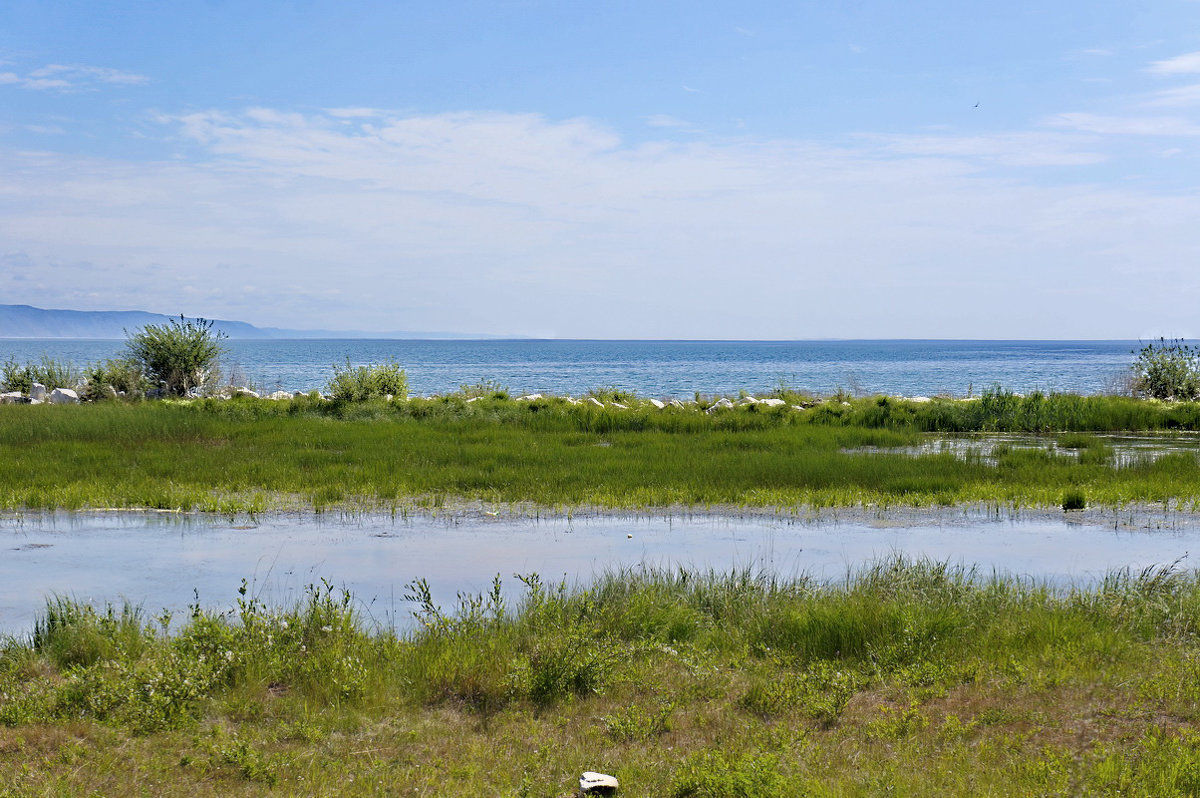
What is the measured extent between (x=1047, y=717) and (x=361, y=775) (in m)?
4.81

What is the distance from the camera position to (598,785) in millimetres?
5605

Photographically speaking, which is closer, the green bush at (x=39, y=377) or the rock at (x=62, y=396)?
the rock at (x=62, y=396)

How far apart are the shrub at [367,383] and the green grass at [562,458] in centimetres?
231

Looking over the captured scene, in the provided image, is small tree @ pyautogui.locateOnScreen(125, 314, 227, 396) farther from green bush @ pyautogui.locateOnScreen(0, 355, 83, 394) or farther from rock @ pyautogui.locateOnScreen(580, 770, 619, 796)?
rock @ pyautogui.locateOnScreen(580, 770, 619, 796)

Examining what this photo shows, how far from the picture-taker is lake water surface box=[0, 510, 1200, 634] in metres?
10.5

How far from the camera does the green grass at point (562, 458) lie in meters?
16.6

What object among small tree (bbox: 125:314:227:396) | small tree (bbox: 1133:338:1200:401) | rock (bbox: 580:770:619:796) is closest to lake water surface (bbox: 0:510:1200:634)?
rock (bbox: 580:770:619:796)

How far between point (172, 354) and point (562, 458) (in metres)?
22.8

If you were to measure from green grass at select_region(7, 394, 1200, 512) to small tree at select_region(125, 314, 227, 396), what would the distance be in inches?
287

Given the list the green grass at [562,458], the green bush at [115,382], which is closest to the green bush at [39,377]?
the green bush at [115,382]

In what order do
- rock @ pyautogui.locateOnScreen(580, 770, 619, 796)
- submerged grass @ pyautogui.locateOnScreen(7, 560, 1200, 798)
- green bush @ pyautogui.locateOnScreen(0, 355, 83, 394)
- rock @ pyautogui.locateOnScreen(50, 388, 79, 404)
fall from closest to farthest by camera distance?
1. rock @ pyautogui.locateOnScreen(580, 770, 619, 796)
2. submerged grass @ pyautogui.locateOnScreen(7, 560, 1200, 798)
3. rock @ pyautogui.locateOnScreen(50, 388, 79, 404)
4. green bush @ pyautogui.locateOnScreen(0, 355, 83, 394)

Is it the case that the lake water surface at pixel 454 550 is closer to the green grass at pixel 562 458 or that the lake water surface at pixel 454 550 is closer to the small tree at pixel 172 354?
the green grass at pixel 562 458

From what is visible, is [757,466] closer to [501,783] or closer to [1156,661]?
[1156,661]

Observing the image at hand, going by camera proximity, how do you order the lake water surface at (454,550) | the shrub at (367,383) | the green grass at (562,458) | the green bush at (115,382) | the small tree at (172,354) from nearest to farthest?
1. the lake water surface at (454,550)
2. the green grass at (562,458)
3. the shrub at (367,383)
4. the green bush at (115,382)
5. the small tree at (172,354)
